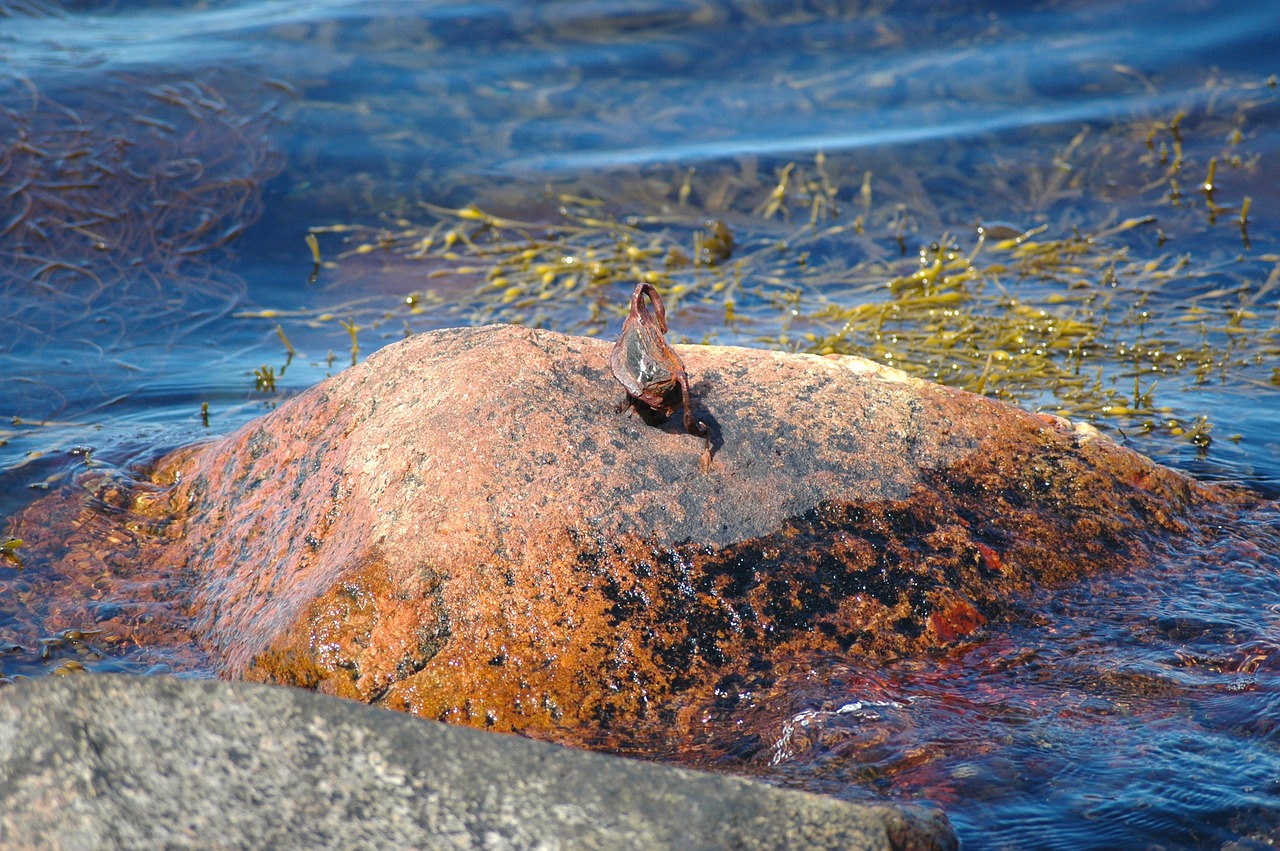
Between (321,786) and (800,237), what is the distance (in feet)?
18.9

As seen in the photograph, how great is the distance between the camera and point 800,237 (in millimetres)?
7031

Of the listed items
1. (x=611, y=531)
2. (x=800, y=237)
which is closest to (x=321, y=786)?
(x=611, y=531)

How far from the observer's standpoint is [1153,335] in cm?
549

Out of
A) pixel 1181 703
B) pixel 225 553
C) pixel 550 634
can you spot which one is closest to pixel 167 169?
pixel 225 553

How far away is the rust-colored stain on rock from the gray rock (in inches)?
26.2

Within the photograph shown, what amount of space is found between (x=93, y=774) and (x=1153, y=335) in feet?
17.1

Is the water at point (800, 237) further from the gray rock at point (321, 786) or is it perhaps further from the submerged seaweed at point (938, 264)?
the gray rock at point (321, 786)

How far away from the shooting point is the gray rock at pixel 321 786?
1.69 m

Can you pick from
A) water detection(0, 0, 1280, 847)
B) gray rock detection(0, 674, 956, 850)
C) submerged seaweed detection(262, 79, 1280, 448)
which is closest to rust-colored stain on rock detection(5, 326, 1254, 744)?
water detection(0, 0, 1280, 847)

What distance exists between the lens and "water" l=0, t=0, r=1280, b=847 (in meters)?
2.53

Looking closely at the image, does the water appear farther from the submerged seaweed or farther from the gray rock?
the gray rock

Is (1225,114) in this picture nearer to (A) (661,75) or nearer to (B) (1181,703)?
(A) (661,75)

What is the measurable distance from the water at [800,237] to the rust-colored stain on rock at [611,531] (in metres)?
0.20

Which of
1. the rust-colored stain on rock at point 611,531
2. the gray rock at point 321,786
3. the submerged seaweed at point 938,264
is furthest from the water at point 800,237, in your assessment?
the gray rock at point 321,786
